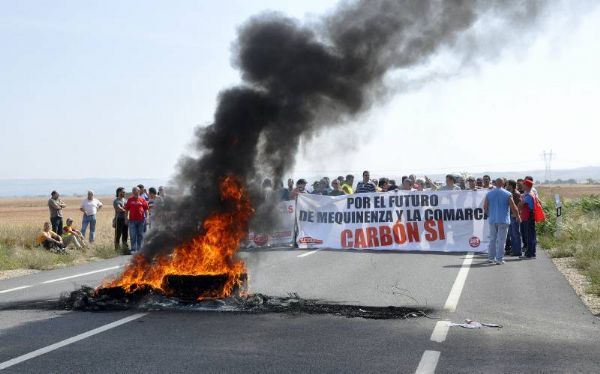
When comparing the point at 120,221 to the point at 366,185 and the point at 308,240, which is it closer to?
the point at 308,240

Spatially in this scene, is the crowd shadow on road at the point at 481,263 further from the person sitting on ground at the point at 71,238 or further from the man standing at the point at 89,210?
the man standing at the point at 89,210

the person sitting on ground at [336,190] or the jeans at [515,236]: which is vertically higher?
the person sitting on ground at [336,190]

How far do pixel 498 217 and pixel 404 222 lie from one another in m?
3.42

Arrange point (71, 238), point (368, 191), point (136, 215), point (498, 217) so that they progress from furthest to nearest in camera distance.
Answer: point (368, 191)
point (71, 238)
point (136, 215)
point (498, 217)

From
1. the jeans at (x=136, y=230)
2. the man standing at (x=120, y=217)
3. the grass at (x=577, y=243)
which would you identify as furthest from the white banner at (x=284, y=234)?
the grass at (x=577, y=243)

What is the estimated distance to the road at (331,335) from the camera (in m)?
5.66

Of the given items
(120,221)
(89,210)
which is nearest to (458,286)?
(120,221)

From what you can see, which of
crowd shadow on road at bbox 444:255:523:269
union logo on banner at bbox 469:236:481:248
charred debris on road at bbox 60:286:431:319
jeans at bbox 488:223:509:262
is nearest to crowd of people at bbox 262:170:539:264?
jeans at bbox 488:223:509:262

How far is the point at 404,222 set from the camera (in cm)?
1703

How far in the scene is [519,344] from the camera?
6414 millimetres

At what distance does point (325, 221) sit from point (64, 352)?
12.1 meters

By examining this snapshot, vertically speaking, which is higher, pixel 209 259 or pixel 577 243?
pixel 209 259

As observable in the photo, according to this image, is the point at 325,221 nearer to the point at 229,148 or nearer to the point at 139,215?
the point at 139,215

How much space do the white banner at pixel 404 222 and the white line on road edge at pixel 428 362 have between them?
1069 cm
